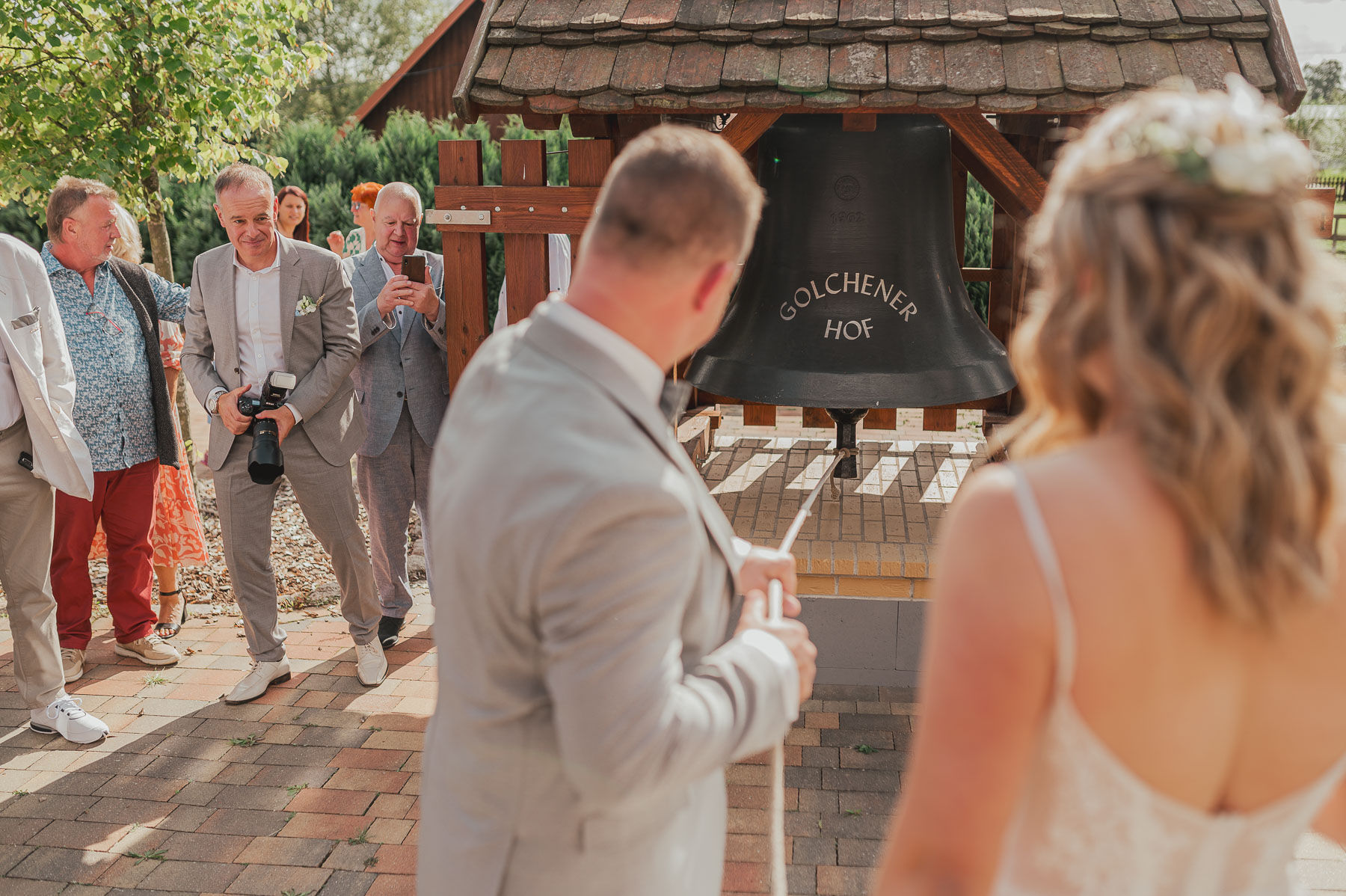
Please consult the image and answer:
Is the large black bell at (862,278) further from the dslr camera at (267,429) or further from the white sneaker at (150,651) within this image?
the white sneaker at (150,651)

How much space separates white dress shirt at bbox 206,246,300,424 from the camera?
152 inches

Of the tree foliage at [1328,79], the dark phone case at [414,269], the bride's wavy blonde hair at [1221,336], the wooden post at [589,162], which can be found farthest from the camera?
the tree foliage at [1328,79]

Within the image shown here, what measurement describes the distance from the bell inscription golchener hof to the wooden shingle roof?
395 mm

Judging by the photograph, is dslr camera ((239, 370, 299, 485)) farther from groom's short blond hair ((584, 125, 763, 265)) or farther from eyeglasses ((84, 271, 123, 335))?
groom's short blond hair ((584, 125, 763, 265))

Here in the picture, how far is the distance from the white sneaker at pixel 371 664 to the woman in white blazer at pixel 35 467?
900mm

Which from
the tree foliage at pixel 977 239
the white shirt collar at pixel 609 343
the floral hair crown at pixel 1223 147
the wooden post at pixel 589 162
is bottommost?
the white shirt collar at pixel 609 343

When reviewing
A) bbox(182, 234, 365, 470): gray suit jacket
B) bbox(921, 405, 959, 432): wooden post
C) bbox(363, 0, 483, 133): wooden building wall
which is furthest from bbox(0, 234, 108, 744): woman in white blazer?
bbox(363, 0, 483, 133): wooden building wall

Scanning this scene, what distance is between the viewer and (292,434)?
13.0ft

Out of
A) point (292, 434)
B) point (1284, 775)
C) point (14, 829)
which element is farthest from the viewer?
point (292, 434)

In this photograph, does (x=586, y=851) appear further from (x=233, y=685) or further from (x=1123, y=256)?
(x=233, y=685)

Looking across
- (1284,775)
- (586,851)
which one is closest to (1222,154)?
(1284,775)

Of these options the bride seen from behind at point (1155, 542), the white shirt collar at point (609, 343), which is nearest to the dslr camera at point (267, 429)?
the white shirt collar at point (609, 343)

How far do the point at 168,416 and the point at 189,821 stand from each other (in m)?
1.75

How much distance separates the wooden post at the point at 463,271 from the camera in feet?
12.0
